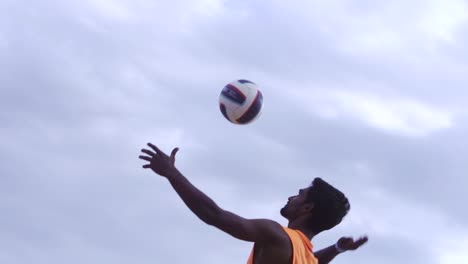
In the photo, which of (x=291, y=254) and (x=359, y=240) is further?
(x=359, y=240)

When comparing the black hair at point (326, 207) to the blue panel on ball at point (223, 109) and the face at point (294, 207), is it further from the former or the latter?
the blue panel on ball at point (223, 109)

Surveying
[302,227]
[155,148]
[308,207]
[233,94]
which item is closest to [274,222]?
[302,227]

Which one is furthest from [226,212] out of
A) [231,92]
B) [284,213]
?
[231,92]

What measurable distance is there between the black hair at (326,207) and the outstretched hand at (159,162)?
93.7 inches

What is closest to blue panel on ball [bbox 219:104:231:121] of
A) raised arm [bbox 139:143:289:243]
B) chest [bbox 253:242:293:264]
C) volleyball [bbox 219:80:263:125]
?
volleyball [bbox 219:80:263:125]

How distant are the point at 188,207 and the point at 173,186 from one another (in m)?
0.27

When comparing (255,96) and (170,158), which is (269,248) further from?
(255,96)

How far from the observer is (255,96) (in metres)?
13.0

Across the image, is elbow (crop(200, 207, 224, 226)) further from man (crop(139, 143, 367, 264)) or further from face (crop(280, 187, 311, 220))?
face (crop(280, 187, 311, 220))

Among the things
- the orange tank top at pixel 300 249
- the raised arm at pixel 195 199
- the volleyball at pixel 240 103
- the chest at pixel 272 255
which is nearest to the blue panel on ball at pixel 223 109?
the volleyball at pixel 240 103

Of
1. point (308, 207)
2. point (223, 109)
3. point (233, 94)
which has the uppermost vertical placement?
point (233, 94)

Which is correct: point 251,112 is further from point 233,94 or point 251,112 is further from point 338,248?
point 338,248

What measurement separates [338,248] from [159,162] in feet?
14.0

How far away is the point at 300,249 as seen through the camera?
34.8 ft
